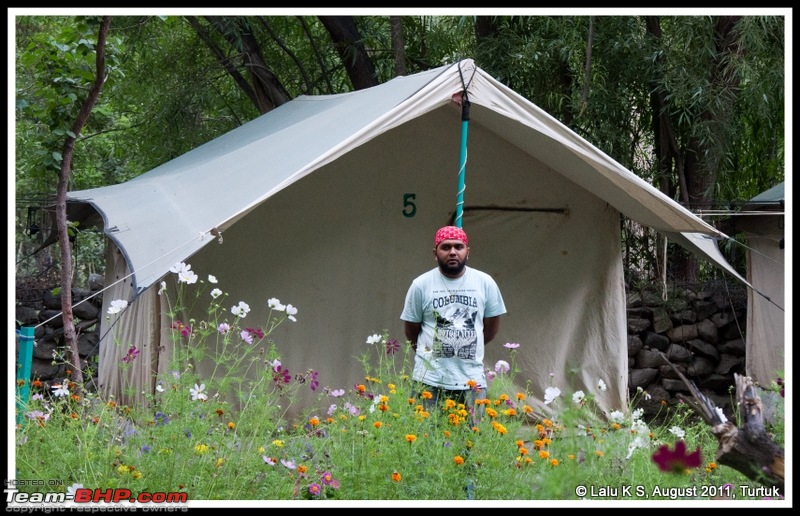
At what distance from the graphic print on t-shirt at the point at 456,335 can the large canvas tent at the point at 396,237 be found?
1.27 metres

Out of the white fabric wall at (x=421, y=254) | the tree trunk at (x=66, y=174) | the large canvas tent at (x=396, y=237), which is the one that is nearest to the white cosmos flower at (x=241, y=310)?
the tree trunk at (x=66, y=174)

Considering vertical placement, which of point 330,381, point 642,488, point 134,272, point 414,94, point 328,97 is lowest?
point 642,488

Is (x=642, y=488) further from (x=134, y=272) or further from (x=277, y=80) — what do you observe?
(x=277, y=80)

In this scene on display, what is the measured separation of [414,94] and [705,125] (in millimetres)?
2913

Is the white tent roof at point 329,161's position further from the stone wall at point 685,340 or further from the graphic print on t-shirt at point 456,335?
the stone wall at point 685,340

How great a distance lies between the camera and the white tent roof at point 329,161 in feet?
12.4

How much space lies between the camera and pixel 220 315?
4.80m

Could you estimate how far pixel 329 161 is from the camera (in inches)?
147

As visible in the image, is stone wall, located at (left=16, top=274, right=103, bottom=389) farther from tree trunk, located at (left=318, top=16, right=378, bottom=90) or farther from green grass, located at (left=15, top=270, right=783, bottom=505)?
green grass, located at (left=15, top=270, right=783, bottom=505)

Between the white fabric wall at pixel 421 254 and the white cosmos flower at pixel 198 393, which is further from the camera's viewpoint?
the white fabric wall at pixel 421 254

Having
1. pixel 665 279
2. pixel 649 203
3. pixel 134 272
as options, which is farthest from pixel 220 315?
pixel 665 279

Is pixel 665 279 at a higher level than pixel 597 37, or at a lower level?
lower

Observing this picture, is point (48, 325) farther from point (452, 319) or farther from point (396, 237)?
point (452, 319)

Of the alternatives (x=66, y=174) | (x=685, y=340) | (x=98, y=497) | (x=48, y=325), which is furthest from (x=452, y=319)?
(x=48, y=325)
